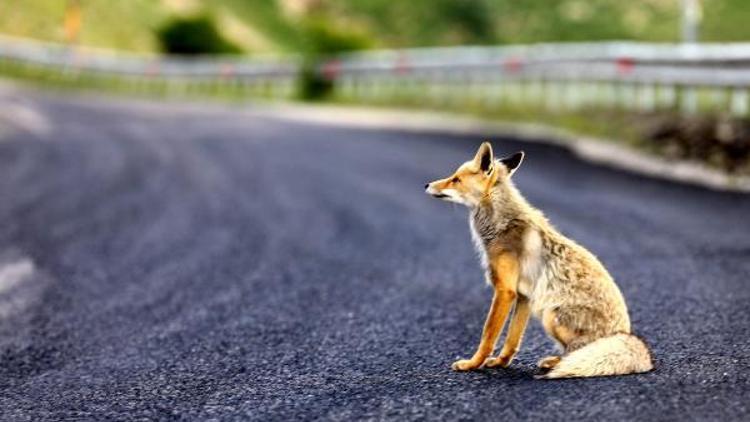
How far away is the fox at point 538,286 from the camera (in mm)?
5742

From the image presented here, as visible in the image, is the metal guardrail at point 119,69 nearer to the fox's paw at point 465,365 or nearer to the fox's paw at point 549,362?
the fox's paw at point 465,365

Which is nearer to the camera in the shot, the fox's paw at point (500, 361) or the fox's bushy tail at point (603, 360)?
the fox's bushy tail at point (603, 360)

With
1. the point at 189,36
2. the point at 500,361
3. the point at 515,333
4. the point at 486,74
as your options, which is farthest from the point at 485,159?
the point at 189,36

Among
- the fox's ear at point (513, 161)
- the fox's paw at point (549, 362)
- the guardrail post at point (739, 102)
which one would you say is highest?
the fox's ear at point (513, 161)

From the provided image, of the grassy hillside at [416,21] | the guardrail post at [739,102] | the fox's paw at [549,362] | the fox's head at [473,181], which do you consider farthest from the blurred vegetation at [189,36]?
the fox's paw at [549,362]

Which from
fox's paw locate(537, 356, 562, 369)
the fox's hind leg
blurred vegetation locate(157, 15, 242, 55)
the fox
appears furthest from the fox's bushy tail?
blurred vegetation locate(157, 15, 242, 55)

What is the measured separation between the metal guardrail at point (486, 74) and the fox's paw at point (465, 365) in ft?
38.2

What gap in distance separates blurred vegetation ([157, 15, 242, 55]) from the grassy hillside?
84cm

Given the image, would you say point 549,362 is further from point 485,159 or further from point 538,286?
point 485,159

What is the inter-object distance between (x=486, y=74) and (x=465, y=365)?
21513 millimetres

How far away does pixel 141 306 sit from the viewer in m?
8.72

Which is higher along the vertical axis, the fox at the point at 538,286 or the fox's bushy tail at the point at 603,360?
the fox at the point at 538,286

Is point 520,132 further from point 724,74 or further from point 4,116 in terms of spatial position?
point 4,116

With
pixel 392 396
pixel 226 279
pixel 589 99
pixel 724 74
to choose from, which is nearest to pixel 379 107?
pixel 589 99
